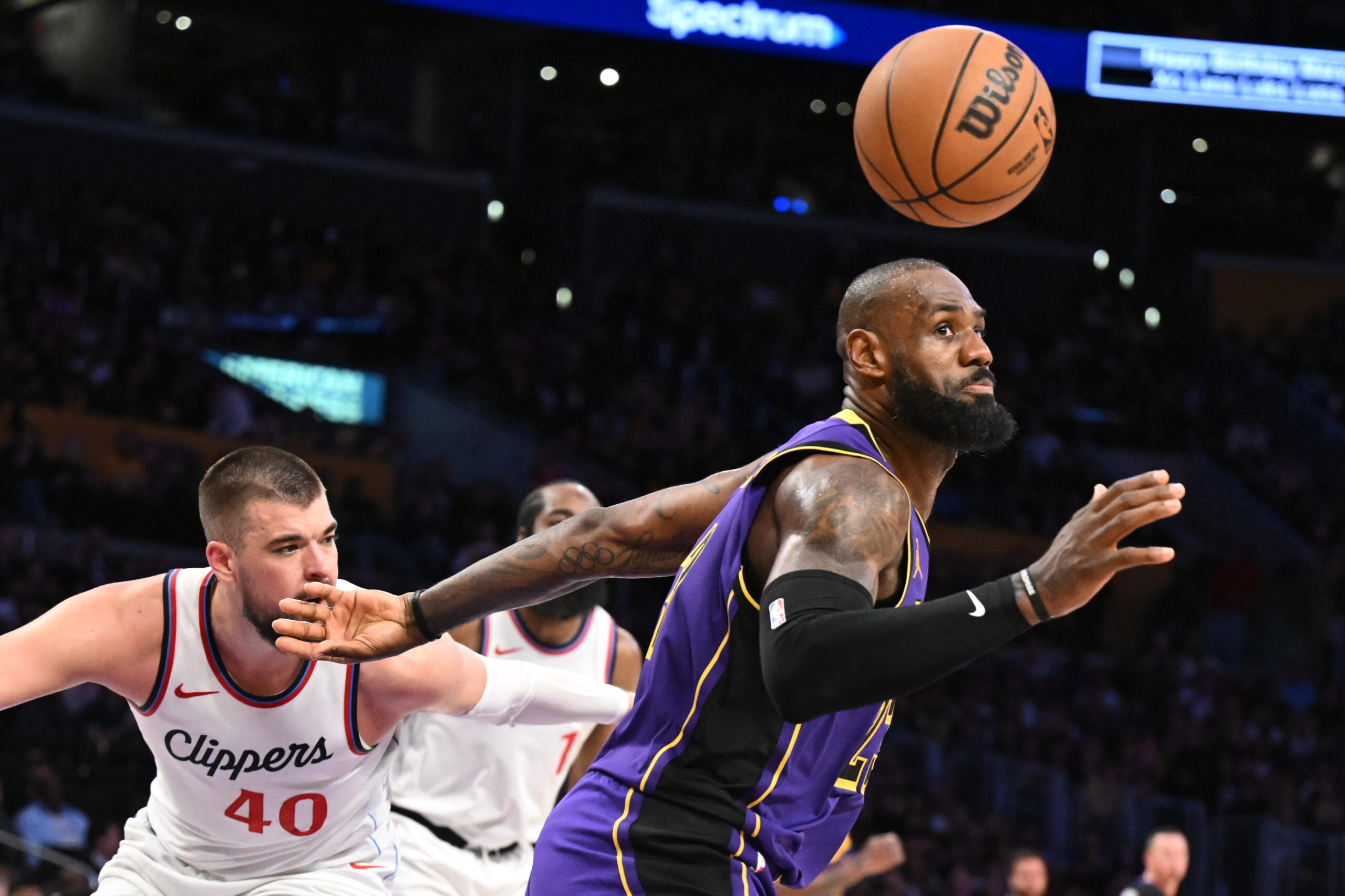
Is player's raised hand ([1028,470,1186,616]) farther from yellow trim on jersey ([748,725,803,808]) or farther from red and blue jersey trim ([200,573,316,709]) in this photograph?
red and blue jersey trim ([200,573,316,709])

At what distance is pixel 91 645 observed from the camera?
404 cm

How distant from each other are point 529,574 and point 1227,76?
21015 millimetres

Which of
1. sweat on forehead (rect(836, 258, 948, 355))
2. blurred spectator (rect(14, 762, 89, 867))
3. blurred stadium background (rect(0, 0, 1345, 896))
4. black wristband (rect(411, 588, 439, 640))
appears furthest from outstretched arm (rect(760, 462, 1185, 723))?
blurred spectator (rect(14, 762, 89, 867))

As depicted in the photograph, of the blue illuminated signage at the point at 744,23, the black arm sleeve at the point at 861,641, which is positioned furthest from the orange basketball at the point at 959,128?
the blue illuminated signage at the point at 744,23

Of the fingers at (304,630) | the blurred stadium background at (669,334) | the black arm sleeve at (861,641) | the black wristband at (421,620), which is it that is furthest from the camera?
the blurred stadium background at (669,334)

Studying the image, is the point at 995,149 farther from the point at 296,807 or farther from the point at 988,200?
the point at 296,807

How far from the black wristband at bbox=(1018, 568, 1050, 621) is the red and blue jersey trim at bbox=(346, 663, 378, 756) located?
2.18 meters

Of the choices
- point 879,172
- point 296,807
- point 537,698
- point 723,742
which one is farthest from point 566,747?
point 723,742

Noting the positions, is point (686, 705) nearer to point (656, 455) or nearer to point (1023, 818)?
point (1023, 818)

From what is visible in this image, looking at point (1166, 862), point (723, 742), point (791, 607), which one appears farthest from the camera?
point (1166, 862)

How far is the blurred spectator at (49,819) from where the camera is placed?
9.28 metres

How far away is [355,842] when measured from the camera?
Result: 441cm

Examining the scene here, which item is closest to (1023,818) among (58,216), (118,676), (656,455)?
(656,455)

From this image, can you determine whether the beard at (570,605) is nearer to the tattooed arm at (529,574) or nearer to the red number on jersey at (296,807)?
the red number on jersey at (296,807)
